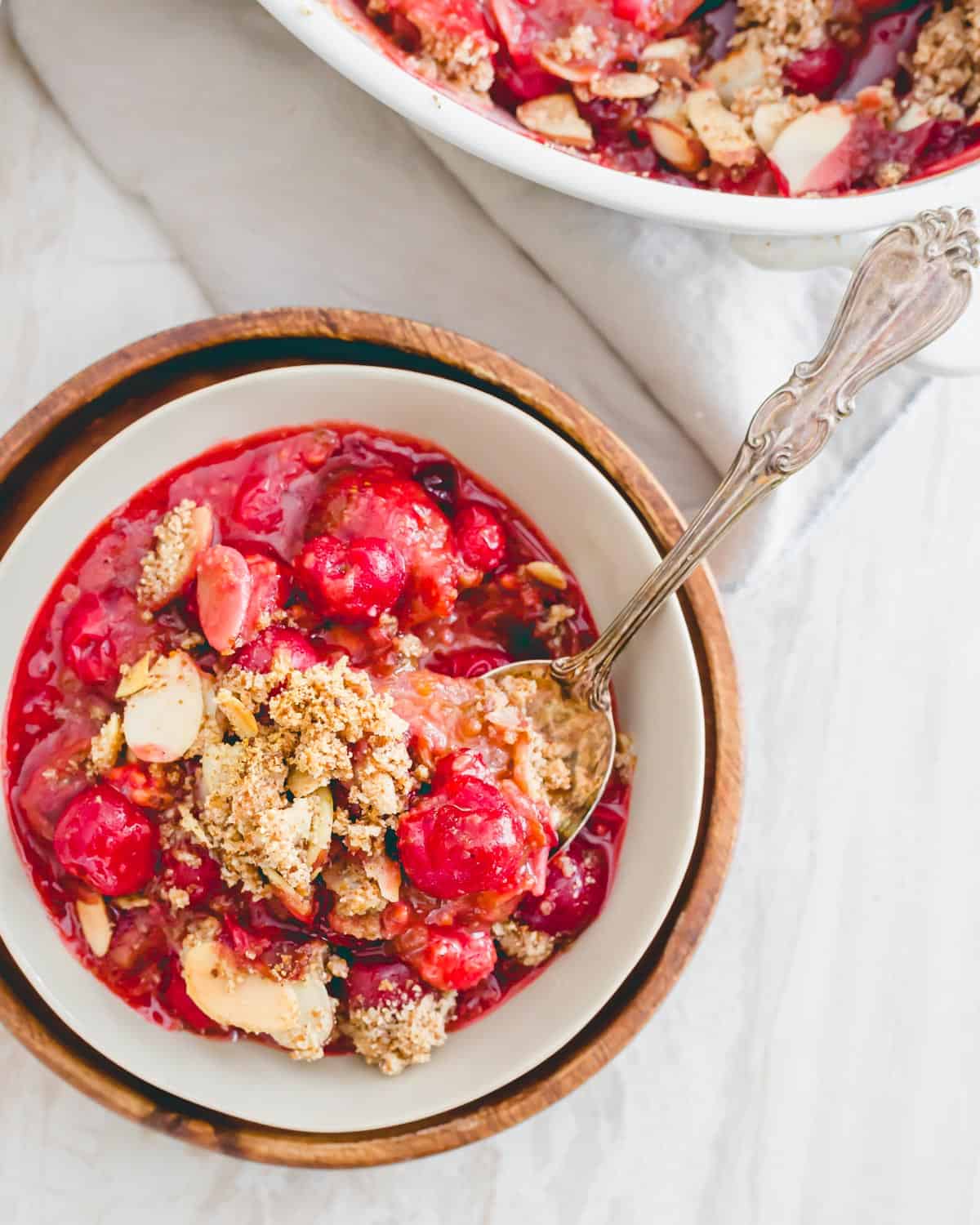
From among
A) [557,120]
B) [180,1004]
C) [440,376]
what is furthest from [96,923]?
[557,120]

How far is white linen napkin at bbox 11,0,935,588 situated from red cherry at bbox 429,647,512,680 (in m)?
0.34

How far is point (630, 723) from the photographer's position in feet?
3.91

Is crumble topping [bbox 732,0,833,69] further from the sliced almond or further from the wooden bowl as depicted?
the wooden bowl

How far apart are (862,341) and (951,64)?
0.45 metres

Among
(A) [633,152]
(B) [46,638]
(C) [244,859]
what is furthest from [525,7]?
(C) [244,859]

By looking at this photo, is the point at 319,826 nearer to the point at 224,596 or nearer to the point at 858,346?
the point at 224,596

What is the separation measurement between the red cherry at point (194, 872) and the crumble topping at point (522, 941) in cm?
28

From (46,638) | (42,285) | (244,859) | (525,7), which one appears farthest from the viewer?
(42,285)

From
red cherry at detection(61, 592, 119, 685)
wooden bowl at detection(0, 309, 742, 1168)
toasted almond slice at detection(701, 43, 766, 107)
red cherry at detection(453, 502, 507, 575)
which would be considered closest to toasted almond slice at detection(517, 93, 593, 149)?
toasted almond slice at detection(701, 43, 766, 107)

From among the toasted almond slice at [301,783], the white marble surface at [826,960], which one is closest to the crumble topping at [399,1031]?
the toasted almond slice at [301,783]

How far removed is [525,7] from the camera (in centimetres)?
126

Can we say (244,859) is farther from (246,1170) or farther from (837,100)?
(837,100)

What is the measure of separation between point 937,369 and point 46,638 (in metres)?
0.95

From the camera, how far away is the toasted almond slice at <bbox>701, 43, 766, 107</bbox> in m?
1.29
